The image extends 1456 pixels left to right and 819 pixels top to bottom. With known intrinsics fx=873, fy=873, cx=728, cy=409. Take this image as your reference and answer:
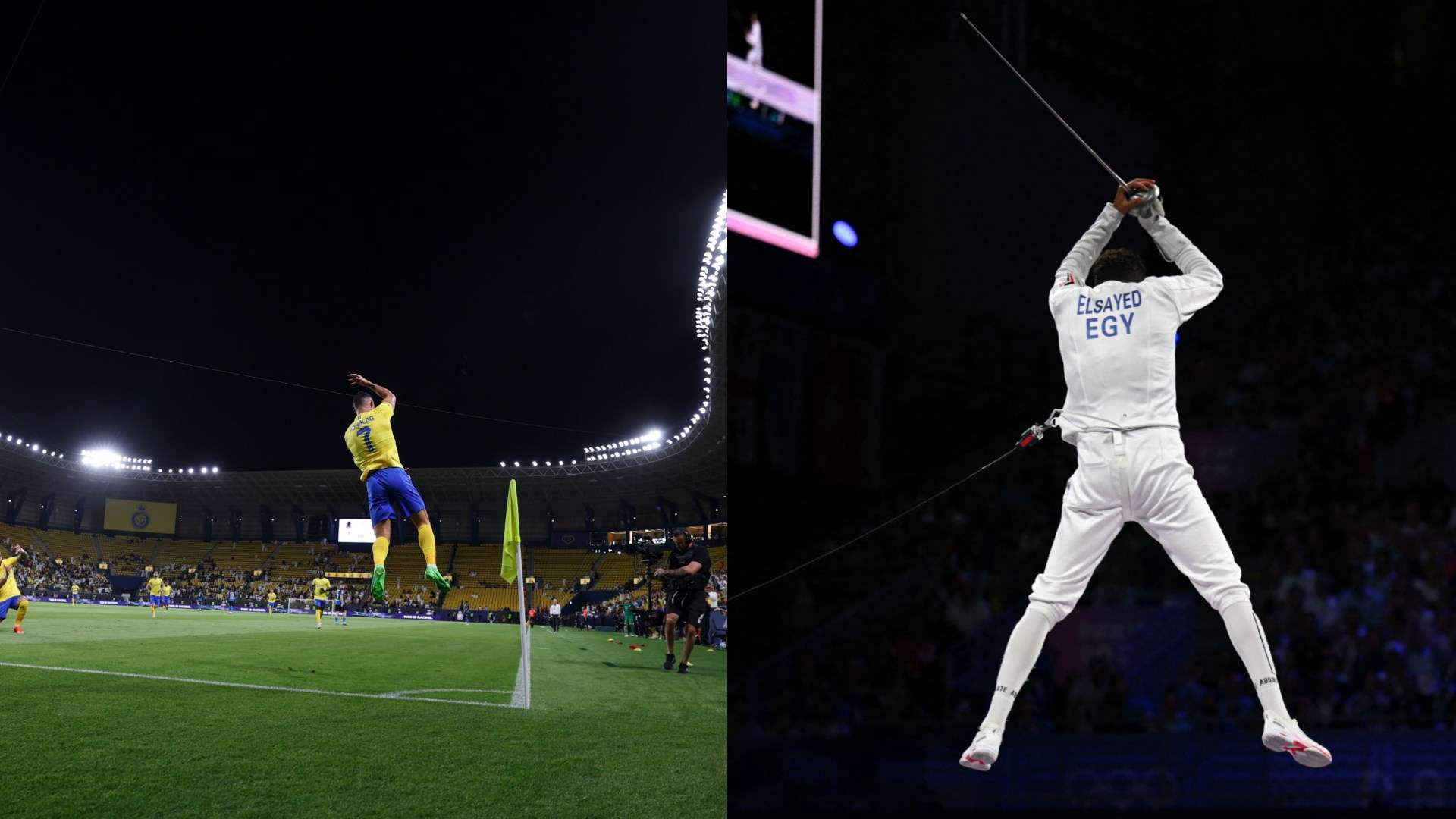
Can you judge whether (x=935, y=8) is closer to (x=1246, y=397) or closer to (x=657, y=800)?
(x=1246, y=397)

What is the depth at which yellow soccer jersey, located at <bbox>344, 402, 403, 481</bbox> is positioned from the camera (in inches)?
257

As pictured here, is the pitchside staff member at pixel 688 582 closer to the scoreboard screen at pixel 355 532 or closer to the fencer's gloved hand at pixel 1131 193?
the fencer's gloved hand at pixel 1131 193

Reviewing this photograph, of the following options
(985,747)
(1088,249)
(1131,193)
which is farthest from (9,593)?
(1131,193)

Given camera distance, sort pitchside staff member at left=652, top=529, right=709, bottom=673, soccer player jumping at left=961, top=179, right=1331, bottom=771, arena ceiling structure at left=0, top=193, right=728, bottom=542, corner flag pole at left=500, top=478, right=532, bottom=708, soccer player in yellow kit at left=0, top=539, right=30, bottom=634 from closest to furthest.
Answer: soccer player jumping at left=961, top=179, right=1331, bottom=771
corner flag pole at left=500, top=478, right=532, bottom=708
pitchside staff member at left=652, top=529, right=709, bottom=673
soccer player in yellow kit at left=0, top=539, right=30, bottom=634
arena ceiling structure at left=0, top=193, right=728, bottom=542

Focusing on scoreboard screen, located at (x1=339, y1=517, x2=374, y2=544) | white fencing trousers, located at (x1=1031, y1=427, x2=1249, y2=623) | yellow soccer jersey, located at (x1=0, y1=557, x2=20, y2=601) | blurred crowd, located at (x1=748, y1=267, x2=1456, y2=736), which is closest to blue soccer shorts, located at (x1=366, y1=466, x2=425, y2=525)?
blurred crowd, located at (x1=748, y1=267, x2=1456, y2=736)

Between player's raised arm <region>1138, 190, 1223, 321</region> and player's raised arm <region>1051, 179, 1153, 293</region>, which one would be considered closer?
player's raised arm <region>1138, 190, 1223, 321</region>

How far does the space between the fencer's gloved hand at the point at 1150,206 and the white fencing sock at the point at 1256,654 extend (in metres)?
1.84

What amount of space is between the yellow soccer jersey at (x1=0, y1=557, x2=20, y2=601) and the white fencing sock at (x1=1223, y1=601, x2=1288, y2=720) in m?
16.0

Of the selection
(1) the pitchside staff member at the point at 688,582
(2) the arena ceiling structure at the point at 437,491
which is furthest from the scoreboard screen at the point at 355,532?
(1) the pitchside staff member at the point at 688,582

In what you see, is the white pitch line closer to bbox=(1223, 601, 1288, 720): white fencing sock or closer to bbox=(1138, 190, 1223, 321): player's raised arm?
bbox=(1223, 601, 1288, 720): white fencing sock

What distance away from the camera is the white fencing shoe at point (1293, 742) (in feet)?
11.4

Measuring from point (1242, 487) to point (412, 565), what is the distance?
3776cm

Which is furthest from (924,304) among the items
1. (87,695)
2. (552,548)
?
(552,548)

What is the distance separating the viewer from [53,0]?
906cm
